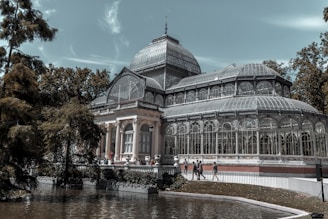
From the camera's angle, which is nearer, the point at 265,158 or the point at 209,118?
the point at 265,158

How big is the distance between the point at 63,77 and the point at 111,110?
15.3 meters

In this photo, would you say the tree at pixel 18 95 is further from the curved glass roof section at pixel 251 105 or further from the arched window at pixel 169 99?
the arched window at pixel 169 99

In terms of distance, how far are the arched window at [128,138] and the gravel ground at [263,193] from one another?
12307 mm

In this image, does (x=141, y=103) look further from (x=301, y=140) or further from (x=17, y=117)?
(x=17, y=117)

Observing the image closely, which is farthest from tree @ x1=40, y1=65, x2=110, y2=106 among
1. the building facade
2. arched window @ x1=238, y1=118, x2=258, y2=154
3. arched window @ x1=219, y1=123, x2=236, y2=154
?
arched window @ x1=238, y1=118, x2=258, y2=154

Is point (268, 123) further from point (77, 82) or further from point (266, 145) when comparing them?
point (77, 82)

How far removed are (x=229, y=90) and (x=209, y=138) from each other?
743 cm

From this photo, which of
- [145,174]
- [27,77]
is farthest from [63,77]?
[27,77]

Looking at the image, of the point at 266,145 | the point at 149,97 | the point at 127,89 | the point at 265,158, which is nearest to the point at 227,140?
the point at 266,145

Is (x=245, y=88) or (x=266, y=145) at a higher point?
(x=245, y=88)

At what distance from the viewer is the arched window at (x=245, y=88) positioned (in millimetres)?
34781

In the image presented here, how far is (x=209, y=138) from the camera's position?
31.3 m

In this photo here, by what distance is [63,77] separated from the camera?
49.3 meters

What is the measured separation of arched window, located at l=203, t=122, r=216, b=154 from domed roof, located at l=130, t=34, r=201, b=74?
15.0 metres
